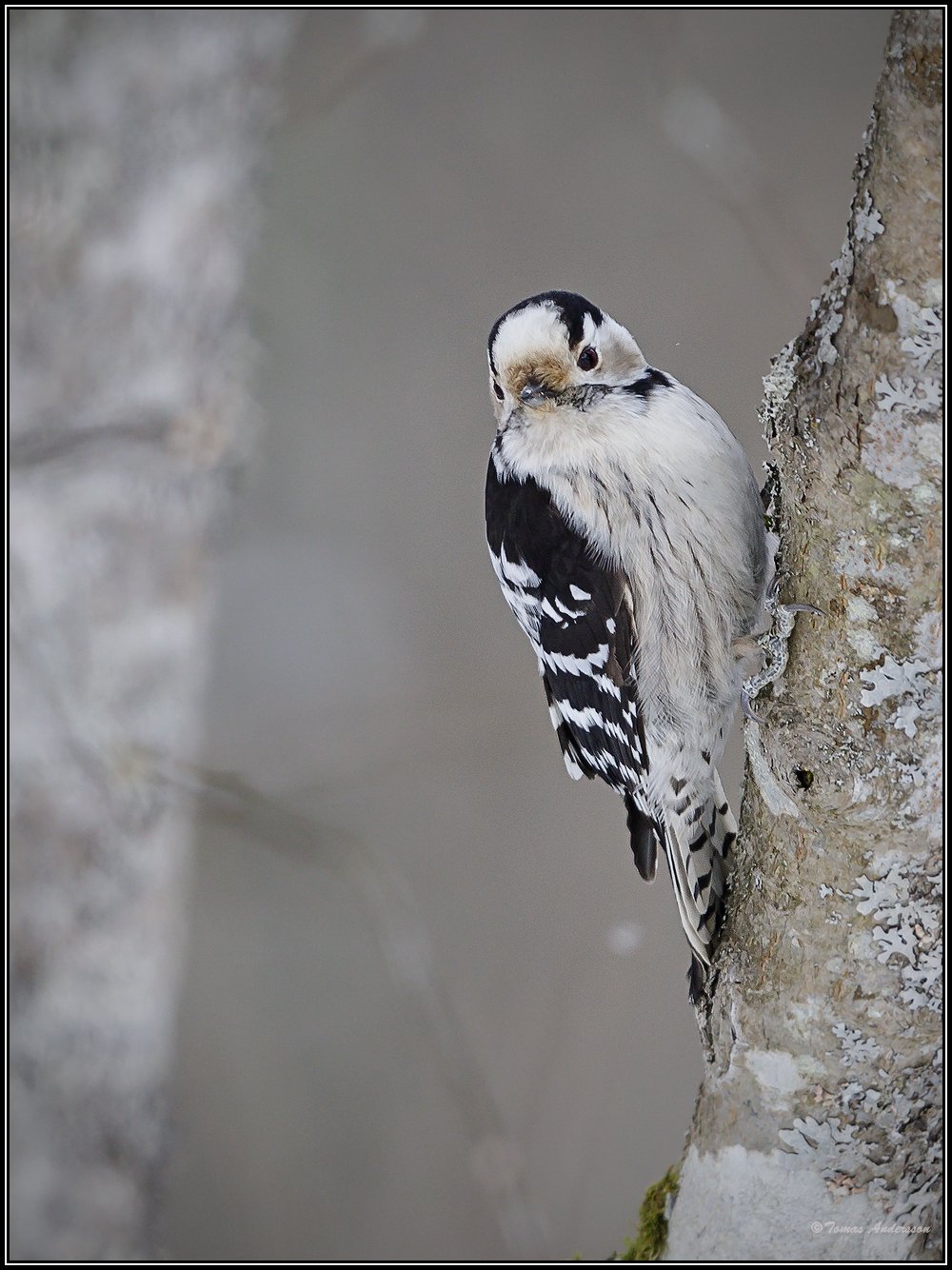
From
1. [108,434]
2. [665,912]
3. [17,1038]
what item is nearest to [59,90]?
[108,434]

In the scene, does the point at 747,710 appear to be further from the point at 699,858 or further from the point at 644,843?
the point at 644,843

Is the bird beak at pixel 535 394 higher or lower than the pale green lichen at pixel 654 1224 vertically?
higher

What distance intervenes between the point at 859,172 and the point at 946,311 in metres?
0.16

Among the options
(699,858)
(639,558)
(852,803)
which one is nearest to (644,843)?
(699,858)

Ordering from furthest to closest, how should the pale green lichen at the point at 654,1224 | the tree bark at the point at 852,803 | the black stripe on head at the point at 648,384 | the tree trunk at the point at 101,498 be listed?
the tree trunk at the point at 101,498 → the black stripe on head at the point at 648,384 → the pale green lichen at the point at 654,1224 → the tree bark at the point at 852,803

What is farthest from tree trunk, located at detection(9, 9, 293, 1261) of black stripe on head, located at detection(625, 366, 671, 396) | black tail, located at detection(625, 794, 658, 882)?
black tail, located at detection(625, 794, 658, 882)

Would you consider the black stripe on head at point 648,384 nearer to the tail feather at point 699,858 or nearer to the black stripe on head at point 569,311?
the black stripe on head at point 569,311

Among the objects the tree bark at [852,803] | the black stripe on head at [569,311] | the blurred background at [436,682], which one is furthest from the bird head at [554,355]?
the blurred background at [436,682]

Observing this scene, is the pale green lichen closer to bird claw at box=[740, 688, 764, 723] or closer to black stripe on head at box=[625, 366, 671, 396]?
bird claw at box=[740, 688, 764, 723]

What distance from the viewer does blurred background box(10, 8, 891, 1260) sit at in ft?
7.89

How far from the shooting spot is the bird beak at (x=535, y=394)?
4.89ft

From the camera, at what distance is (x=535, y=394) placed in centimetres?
149

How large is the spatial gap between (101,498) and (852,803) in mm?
1430

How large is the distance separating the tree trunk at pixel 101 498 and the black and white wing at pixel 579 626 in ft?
2.09
